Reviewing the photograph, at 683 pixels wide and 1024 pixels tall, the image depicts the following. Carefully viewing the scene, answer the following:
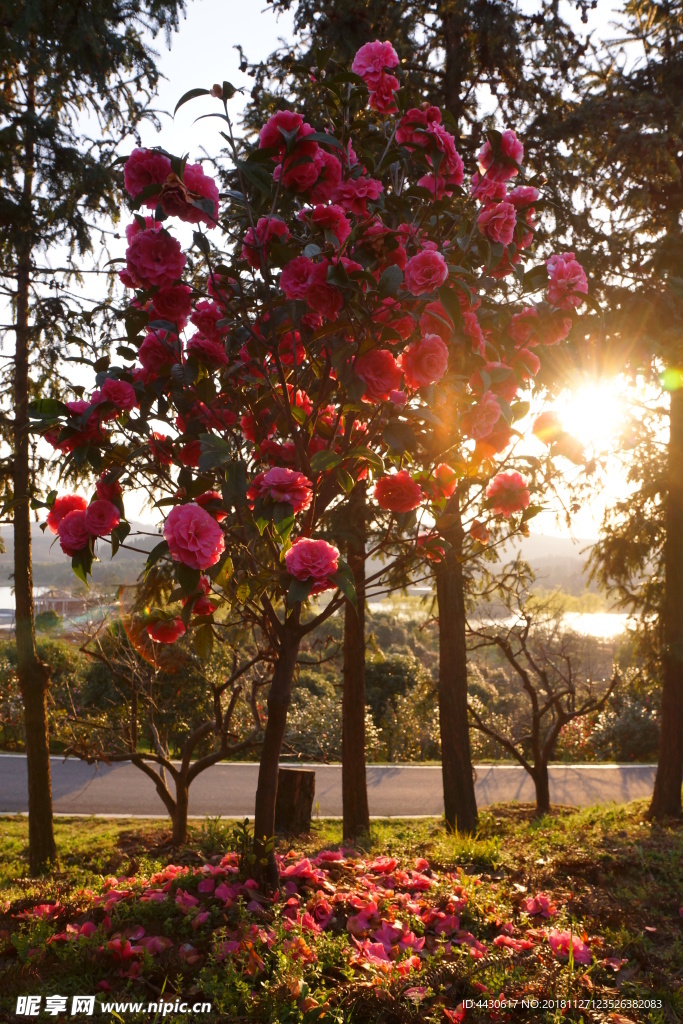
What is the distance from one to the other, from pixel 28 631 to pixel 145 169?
5.94 metres

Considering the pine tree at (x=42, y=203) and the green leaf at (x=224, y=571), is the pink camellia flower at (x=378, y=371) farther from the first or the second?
the pine tree at (x=42, y=203)

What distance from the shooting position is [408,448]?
3.02 metres

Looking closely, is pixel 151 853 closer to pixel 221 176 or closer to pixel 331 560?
pixel 331 560

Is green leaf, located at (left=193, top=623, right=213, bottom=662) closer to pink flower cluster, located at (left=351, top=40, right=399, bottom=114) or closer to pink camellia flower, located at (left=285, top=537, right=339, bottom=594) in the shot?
pink camellia flower, located at (left=285, top=537, right=339, bottom=594)

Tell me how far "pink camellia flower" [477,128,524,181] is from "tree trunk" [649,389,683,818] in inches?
257

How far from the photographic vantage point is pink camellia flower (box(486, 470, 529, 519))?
3770 millimetres

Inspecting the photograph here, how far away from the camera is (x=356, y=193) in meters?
3.20

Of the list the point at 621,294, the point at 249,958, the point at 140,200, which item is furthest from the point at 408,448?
the point at 621,294

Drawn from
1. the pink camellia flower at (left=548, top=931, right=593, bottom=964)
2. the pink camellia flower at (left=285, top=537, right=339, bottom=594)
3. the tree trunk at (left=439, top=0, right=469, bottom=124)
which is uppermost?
the tree trunk at (left=439, top=0, right=469, bottom=124)

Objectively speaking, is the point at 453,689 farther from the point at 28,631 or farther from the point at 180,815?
the point at 28,631

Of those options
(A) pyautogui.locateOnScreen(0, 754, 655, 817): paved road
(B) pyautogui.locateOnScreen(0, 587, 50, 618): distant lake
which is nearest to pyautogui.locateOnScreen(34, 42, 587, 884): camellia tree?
(B) pyautogui.locateOnScreen(0, 587, 50, 618): distant lake

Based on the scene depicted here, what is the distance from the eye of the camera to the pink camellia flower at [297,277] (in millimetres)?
2990

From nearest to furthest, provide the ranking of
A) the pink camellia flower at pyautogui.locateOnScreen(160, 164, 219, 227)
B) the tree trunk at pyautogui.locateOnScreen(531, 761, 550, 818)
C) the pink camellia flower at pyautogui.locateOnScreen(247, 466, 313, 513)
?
1. the pink camellia flower at pyautogui.locateOnScreen(247, 466, 313, 513)
2. the pink camellia flower at pyautogui.locateOnScreen(160, 164, 219, 227)
3. the tree trunk at pyautogui.locateOnScreen(531, 761, 550, 818)

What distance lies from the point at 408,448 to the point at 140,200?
1.45 metres
